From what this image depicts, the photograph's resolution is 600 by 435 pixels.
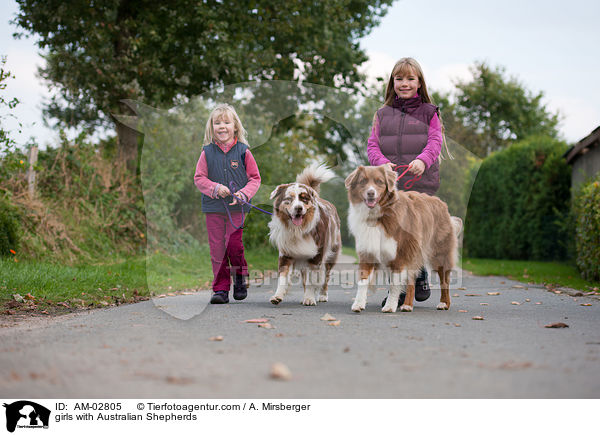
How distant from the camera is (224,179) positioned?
6.55 m

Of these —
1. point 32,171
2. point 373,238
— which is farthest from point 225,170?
point 32,171

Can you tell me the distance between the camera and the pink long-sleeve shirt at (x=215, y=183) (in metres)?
6.45

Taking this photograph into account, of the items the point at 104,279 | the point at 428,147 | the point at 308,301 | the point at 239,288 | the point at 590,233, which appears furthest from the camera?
the point at 590,233

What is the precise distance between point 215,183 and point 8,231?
4.73 meters

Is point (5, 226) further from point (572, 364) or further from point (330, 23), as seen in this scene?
point (330, 23)

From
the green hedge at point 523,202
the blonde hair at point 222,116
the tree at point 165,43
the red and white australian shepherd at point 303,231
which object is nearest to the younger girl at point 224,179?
the blonde hair at point 222,116

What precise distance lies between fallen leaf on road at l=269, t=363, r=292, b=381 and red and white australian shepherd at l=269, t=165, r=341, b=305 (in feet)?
10.3

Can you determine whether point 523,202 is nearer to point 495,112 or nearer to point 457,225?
point 457,225

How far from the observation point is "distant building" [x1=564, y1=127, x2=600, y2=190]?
13969 mm

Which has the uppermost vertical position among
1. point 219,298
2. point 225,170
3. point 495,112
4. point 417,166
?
point 495,112
